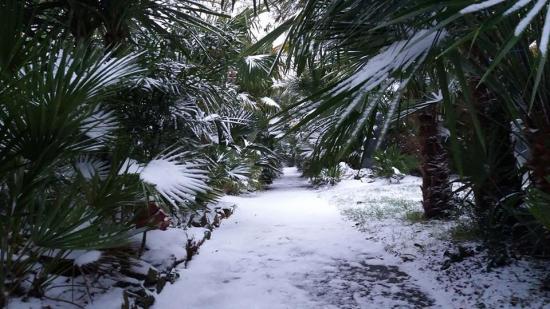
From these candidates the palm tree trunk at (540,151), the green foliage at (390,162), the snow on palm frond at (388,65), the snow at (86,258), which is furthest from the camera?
the green foliage at (390,162)

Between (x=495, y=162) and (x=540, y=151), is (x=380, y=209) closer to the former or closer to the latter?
(x=495, y=162)

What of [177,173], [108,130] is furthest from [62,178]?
[177,173]

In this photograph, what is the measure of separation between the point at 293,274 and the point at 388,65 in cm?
261

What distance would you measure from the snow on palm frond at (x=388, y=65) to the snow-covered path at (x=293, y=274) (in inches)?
78.7

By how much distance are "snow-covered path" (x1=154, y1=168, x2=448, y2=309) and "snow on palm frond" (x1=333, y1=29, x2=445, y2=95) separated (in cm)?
200

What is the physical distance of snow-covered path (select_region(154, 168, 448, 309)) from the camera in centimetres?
286

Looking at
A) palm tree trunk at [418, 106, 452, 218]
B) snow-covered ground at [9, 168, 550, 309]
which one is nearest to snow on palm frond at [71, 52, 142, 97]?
snow-covered ground at [9, 168, 550, 309]

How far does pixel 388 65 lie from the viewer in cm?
125

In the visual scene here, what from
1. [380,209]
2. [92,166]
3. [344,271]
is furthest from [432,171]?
[92,166]

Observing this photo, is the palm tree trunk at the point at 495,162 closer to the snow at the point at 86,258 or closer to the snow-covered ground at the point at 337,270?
the snow-covered ground at the point at 337,270

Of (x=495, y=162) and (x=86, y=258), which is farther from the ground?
(x=495, y=162)

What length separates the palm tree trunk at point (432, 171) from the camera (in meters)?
5.11

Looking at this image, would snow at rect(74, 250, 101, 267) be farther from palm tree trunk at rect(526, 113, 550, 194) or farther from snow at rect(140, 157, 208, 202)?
palm tree trunk at rect(526, 113, 550, 194)

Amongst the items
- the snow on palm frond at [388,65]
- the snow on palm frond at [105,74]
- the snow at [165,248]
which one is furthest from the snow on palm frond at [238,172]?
the snow on palm frond at [388,65]
